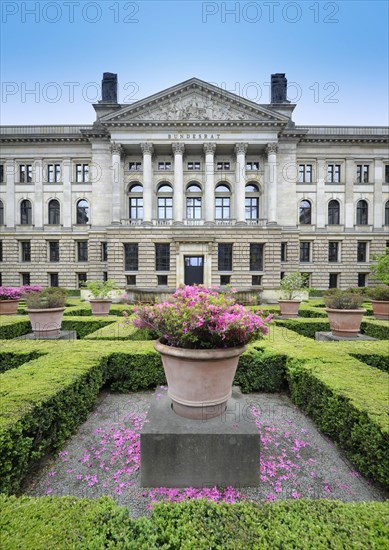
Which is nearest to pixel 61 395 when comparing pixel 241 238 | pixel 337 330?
pixel 337 330

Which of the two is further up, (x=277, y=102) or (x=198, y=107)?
(x=277, y=102)

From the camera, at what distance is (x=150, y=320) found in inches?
130

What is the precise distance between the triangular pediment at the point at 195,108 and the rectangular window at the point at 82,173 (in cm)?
575

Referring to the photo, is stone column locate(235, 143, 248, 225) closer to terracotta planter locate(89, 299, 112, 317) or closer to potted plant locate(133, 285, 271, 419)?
terracotta planter locate(89, 299, 112, 317)

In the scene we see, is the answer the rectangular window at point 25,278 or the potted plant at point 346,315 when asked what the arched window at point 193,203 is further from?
the potted plant at point 346,315

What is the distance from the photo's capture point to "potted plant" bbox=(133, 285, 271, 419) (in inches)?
112

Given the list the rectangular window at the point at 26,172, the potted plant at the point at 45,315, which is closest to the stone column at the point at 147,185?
the rectangular window at the point at 26,172

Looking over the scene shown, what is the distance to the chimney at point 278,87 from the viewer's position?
2905 cm

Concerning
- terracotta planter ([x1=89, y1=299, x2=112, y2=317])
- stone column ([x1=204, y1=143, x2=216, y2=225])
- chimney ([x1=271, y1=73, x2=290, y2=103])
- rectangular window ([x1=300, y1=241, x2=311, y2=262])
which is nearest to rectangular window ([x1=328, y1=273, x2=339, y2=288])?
rectangular window ([x1=300, y1=241, x2=311, y2=262])

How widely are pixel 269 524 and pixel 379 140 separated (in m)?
36.7

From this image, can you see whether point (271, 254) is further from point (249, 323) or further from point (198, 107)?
point (249, 323)

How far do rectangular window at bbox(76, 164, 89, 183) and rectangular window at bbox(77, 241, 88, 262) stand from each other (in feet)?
22.4

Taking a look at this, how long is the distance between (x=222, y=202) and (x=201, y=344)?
2700 centimetres

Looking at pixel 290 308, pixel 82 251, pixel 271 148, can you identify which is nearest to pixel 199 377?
pixel 290 308
